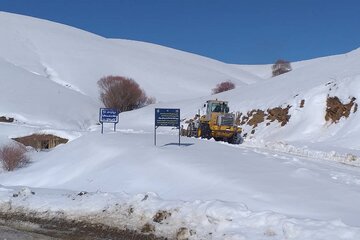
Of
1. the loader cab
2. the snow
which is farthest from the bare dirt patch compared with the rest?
the loader cab

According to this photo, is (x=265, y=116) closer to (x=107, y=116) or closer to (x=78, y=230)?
(x=107, y=116)

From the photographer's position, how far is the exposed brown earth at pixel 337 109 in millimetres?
33688

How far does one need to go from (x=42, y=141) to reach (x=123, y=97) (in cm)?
5541

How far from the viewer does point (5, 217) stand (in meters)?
12.9

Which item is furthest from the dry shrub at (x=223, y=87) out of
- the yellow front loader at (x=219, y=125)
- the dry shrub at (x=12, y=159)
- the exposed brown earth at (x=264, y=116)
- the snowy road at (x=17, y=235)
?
the snowy road at (x=17, y=235)

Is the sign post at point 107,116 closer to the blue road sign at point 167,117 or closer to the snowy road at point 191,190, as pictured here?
the snowy road at point 191,190

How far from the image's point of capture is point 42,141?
3180 centimetres

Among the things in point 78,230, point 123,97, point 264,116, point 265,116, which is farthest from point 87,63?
point 78,230

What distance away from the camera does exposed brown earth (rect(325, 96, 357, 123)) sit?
3369cm

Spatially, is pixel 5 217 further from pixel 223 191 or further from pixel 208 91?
pixel 208 91

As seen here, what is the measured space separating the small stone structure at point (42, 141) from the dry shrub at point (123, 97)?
51.1 metres

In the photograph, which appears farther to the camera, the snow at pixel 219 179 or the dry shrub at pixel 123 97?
the dry shrub at pixel 123 97

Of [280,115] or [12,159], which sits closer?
[12,159]

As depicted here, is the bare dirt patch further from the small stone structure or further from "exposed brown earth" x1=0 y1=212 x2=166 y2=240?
"exposed brown earth" x1=0 y1=212 x2=166 y2=240
